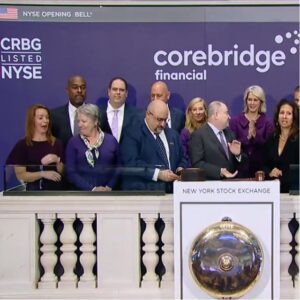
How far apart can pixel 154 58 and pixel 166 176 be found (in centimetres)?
90

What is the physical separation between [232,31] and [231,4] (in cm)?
18

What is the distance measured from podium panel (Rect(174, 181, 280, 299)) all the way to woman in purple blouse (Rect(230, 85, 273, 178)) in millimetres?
1078

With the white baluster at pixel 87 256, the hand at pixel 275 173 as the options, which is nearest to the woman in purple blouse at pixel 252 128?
the hand at pixel 275 173

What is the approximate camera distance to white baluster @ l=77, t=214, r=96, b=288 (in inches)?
122

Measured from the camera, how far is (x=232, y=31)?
12.1 ft

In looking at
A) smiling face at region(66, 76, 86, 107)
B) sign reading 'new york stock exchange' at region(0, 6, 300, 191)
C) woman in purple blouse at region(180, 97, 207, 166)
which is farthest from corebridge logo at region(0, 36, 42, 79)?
woman in purple blouse at region(180, 97, 207, 166)

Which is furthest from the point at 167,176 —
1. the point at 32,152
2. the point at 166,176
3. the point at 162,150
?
the point at 32,152

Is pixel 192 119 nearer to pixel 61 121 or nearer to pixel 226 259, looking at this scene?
pixel 61 121

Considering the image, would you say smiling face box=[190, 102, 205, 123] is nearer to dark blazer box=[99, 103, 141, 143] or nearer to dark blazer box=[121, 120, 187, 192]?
dark blazer box=[121, 120, 187, 192]

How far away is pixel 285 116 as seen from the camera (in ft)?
12.1

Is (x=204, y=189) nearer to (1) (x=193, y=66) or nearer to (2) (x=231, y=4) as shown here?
(1) (x=193, y=66)

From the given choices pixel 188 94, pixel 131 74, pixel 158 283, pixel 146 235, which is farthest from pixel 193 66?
pixel 158 283

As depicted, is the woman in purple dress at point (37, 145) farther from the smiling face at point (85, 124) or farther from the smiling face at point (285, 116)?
the smiling face at point (285, 116)

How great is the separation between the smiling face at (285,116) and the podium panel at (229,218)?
3.78 feet
